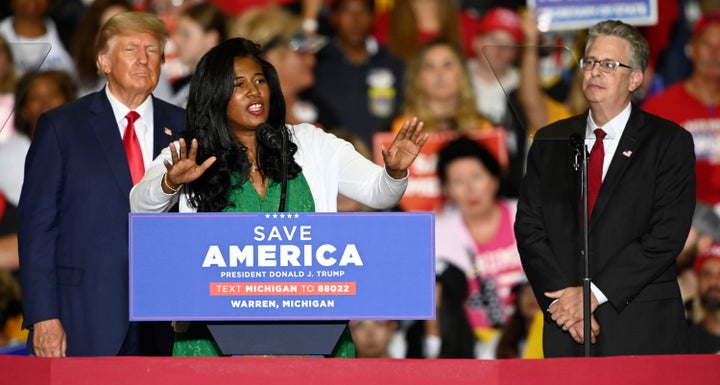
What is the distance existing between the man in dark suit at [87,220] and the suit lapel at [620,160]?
137cm

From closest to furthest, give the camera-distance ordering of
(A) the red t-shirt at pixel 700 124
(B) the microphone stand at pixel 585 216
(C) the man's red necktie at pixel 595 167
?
1. (B) the microphone stand at pixel 585 216
2. (C) the man's red necktie at pixel 595 167
3. (A) the red t-shirt at pixel 700 124

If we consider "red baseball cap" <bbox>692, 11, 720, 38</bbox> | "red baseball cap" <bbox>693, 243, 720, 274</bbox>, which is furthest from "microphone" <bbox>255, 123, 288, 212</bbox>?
"red baseball cap" <bbox>692, 11, 720, 38</bbox>

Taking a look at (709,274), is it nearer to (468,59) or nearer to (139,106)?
(468,59)

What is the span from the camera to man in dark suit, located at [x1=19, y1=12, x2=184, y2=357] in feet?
11.7

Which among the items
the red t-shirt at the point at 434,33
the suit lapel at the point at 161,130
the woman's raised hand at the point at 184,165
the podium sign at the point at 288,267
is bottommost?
the podium sign at the point at 288,267

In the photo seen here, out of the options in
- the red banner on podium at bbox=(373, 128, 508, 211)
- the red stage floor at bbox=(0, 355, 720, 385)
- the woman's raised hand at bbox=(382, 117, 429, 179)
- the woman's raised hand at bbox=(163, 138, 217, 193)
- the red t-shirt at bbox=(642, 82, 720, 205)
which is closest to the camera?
the red stage floor at bbox=(0, 355, 720, 385)

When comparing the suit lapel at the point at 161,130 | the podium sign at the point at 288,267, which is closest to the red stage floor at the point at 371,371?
the podium sign at the point at 288,267

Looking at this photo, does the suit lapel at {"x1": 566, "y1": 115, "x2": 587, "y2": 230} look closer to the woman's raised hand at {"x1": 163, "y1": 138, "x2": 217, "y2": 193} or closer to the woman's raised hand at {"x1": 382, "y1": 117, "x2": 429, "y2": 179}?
the woman's raised hand at {"x1": 382, "y1": 117, "x2": 429, "y2": 179}

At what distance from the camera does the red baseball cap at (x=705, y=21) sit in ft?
20.1

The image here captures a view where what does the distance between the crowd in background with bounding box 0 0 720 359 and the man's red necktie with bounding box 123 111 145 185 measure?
7.36 feet

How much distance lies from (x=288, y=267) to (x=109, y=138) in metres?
1.19

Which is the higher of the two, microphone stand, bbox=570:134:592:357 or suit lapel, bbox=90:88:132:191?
suit lapel, bbox=90:88:132:191

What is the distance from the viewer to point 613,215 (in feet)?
11.4

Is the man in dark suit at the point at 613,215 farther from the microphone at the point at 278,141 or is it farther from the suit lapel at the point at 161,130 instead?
the suit lapel at the point at 161,130
